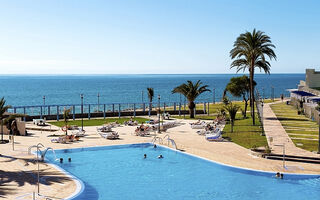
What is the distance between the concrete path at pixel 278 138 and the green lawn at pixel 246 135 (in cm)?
70

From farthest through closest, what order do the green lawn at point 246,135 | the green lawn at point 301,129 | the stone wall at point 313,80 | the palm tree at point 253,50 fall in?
the stone wall at point 313,80, the palm tree at point 253,50, the green lawn at point 246,135, the green lawn at point 301,129

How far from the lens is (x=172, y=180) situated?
747 inches

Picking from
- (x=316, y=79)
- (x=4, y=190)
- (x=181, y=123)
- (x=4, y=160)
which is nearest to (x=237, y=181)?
(x=4, y=190)

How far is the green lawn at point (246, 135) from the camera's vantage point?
25797 mm

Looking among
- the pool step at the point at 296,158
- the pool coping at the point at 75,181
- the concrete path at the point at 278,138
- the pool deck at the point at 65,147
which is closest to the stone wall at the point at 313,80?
the concrete path at the point at 278,138

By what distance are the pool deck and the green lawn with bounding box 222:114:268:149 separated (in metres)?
1.18

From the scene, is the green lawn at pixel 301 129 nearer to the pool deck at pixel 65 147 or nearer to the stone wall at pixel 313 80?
the pool deck at pixel 65 147

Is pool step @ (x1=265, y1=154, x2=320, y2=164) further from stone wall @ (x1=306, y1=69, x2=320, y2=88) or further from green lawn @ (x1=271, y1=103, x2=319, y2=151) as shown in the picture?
stone wall @ (x1=306, y1=69, x2=320, y2=88)

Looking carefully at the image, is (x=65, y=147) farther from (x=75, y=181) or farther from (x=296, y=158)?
(x=296, y=158)

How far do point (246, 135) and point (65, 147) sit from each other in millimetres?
14883

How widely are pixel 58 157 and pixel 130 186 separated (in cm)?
761

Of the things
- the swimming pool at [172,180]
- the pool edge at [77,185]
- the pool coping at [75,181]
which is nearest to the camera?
the pool edge at [77,185]

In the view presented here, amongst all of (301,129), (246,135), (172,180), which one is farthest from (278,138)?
(172,180)

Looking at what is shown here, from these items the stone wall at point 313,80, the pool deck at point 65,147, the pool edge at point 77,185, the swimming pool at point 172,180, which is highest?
the stone wall at point 313,80
